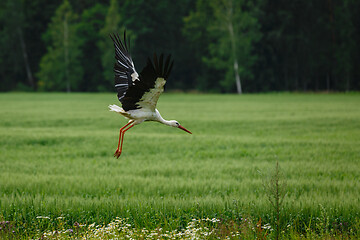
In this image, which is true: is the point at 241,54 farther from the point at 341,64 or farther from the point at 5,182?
the point at 5,182

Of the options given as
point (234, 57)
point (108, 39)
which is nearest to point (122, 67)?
point (234, 57)

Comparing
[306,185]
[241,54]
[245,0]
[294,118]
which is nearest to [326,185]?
[306,185]

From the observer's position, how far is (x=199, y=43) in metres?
65.4

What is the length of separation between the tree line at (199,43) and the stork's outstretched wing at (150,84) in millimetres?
52925

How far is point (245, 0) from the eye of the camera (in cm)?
6256

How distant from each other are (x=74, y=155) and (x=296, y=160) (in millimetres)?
6443

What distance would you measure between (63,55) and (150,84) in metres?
60.4

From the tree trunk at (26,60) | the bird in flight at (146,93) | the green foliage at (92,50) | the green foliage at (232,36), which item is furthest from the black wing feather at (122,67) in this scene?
the tree trunk at (26,60)

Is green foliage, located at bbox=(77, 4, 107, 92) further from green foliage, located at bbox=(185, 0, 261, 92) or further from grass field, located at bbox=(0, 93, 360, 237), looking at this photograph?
grass field, located at bbox=(0, 93, 360, 237)

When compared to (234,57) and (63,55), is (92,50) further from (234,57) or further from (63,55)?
(234,57)

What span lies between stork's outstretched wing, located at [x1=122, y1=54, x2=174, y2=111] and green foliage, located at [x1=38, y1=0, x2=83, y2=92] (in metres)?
59.3

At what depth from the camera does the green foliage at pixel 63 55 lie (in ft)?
204

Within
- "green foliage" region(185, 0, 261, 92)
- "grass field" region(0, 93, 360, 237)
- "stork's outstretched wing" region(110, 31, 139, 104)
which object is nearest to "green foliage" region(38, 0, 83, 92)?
"green foliage" region(185, 0, 261, 92)

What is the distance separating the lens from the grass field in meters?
6.49
